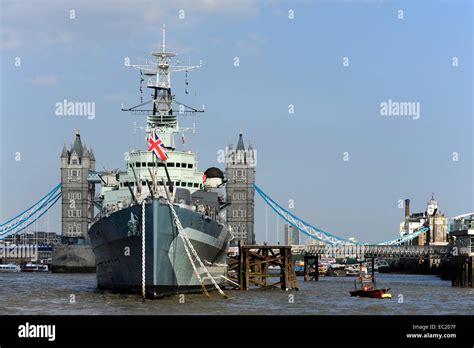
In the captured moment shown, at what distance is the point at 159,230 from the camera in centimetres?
4994

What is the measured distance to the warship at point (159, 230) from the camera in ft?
164

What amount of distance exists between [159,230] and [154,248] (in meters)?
1.01

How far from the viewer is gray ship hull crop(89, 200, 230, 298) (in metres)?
50.0

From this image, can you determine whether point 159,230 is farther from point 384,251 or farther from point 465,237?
point 384,251

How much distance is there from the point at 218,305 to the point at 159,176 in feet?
40.7

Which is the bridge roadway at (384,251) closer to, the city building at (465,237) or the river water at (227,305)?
the city building at (465,237)

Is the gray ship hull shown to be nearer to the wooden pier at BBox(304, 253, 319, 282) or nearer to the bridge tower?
the wooden pier at BBox(304, 253, 319, 282)

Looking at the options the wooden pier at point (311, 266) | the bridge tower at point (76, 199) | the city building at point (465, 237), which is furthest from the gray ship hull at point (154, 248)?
the bridge tower at point (76, 199)

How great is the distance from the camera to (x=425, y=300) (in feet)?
198

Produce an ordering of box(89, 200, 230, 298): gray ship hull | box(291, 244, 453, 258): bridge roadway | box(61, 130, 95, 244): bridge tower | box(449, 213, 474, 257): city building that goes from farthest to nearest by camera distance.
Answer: box(61, 130, 95, 244): bridge tower
box(291, 244, 453, 258): bridge roadway
box(449, 213, 474, 257): city building
box(89, 200, 230, 298): gray ship hull

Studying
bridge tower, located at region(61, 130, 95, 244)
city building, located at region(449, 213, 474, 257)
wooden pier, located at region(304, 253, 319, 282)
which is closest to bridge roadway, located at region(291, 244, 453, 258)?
wooden pier, located at region(304, 253, 319, 282)

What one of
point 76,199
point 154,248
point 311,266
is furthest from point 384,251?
point 154,248
